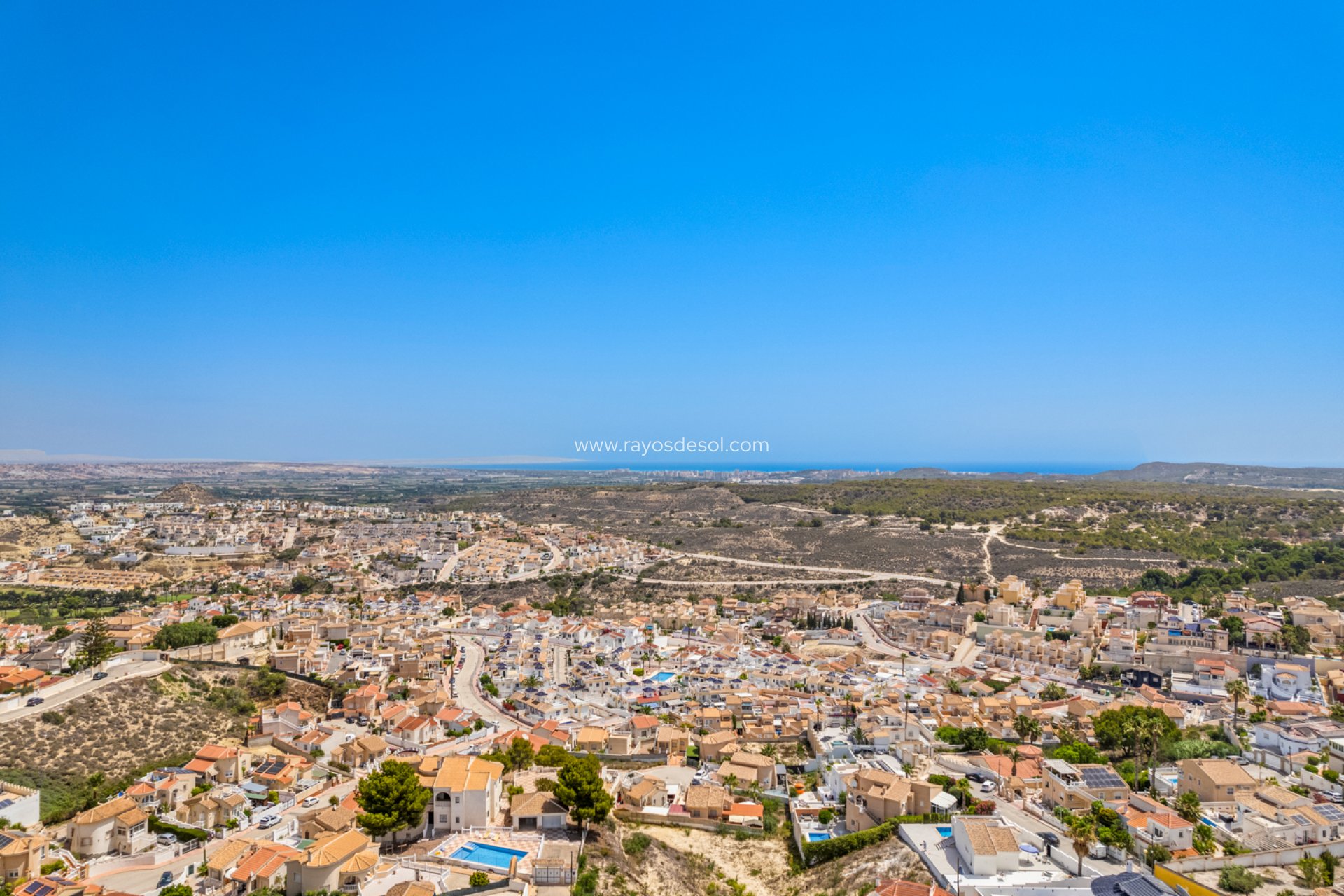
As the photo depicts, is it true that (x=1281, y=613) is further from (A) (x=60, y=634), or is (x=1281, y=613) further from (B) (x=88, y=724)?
(A) (x=60, y=634)

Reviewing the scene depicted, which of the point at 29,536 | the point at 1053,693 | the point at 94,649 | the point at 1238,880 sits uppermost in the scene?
the point at 94,649

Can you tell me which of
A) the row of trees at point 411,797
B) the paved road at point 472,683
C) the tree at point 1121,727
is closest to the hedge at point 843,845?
the row of trees at point 411,797

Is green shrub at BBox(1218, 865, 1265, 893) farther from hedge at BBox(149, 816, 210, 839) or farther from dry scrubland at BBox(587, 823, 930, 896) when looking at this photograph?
hedge at BBox(149, 816, 210, 839)

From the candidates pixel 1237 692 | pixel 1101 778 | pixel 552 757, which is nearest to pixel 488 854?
pixel 552 757

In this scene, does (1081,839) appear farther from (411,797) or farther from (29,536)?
(29,536)

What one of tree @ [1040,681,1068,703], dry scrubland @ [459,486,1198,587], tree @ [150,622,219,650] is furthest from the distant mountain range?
tree @ [150,622,219,650]

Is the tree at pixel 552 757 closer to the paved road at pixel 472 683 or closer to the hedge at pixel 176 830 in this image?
the paved road at pixel 472 683
